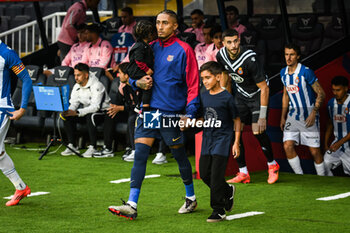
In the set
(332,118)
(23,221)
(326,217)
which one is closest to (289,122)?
(332,118)

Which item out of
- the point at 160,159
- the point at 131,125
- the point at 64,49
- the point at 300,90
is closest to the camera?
the point at 300,90

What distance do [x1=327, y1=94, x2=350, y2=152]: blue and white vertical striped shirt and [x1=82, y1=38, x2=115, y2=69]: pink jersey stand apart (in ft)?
16.1

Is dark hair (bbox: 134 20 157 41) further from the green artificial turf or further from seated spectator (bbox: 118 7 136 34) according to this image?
seated spectator (bbox: 118 7 136 34)

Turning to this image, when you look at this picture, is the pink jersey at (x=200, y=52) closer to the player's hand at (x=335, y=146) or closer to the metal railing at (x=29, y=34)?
the player's hand at (x=335, y=146)

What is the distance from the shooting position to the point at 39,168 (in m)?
9.31

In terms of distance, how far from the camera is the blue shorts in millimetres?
5859

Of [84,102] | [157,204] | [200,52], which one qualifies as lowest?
[157,204]

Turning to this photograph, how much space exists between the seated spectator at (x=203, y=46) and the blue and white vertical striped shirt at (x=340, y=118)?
3.00 m

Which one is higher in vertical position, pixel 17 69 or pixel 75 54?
pixel 17 69

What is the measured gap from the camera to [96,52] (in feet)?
40.6

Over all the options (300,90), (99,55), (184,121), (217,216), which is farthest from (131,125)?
(217,216)

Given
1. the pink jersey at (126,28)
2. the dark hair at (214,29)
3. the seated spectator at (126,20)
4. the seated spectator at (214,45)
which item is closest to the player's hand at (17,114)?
the seated spectator at (214,45)

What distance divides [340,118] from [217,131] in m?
3.37

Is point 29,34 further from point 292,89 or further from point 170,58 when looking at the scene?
point 170,58
